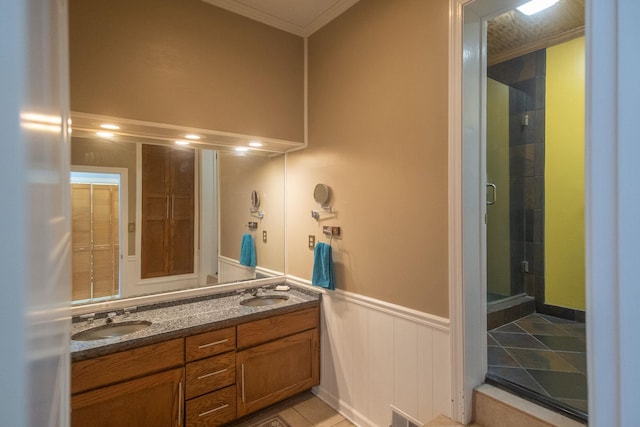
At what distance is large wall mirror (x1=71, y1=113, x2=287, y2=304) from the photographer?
6.61ft

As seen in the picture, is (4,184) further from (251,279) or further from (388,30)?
(251,279)

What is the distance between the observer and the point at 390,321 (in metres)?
1.95

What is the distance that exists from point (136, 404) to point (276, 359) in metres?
0.87

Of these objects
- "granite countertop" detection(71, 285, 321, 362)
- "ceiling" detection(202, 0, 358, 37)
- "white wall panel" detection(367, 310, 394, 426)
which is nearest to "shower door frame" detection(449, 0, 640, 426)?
"white wall panel" detection(367, 310, 394, 426)

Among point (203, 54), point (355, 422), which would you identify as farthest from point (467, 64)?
point (355, 422)

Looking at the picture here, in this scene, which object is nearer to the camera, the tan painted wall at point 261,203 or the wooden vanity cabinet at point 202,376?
the wooden vanity cabinet at point 202,376

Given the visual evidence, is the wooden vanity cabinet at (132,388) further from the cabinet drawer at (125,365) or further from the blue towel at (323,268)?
the blue towel at (323,268)

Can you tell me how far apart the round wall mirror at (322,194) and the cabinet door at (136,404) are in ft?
4.66

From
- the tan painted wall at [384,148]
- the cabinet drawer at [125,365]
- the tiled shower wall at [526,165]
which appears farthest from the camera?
the tiled shower wall at [526,165]

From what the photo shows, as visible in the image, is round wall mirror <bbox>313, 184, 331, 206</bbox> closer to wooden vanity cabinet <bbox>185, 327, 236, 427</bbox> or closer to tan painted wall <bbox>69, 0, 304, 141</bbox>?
tan painted wall <bbox>69, 0, 304, 141</bbox>

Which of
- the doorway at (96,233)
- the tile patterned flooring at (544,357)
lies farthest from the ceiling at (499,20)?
the tile patterned flooring at (544,357)

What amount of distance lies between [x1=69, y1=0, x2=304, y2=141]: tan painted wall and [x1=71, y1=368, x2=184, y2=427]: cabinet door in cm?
152

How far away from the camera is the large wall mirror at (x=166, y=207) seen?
2016mm

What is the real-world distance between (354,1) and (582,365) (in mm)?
2905
